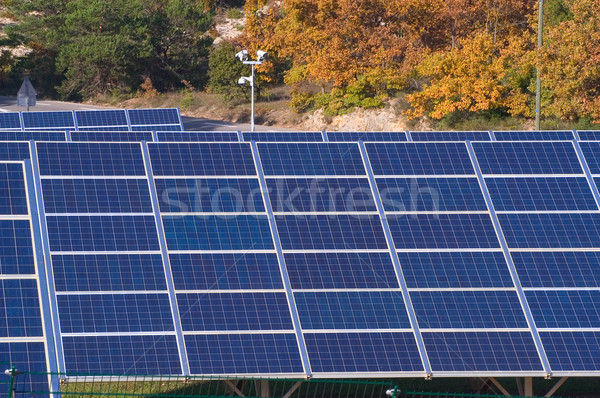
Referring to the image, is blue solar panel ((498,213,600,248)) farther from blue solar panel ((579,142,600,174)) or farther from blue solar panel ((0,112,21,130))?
blue solar panel ((0,112,21,130))

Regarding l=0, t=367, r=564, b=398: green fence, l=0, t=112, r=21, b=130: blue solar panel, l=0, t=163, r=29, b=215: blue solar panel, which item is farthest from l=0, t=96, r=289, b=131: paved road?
l=0, t=163, r=29, b=215: blue solar panel

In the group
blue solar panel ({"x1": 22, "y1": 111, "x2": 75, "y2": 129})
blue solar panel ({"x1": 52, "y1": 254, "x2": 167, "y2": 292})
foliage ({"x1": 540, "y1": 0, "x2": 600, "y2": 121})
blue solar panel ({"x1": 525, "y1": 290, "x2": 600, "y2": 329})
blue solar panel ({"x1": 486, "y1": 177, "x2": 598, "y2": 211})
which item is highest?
blue solar panel ({"x1": 52, "y1": 254, "x2": 167, "y2": 292})

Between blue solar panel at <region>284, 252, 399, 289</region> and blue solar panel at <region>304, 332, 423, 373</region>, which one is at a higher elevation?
blue solar panel at <region>284, 252, 399, 289</region>

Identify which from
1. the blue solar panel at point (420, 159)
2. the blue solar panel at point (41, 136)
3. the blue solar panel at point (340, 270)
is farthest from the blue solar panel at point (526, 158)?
the blue solar panel at point (41, 136)

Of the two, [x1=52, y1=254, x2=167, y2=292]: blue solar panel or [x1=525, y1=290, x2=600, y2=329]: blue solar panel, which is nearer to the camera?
[x1=52, y1=254, x2=167, y2=292]: blue solar panel

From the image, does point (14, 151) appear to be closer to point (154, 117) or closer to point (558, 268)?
point (558, 268)

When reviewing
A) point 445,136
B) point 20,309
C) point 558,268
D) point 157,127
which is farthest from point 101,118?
point 558,268
